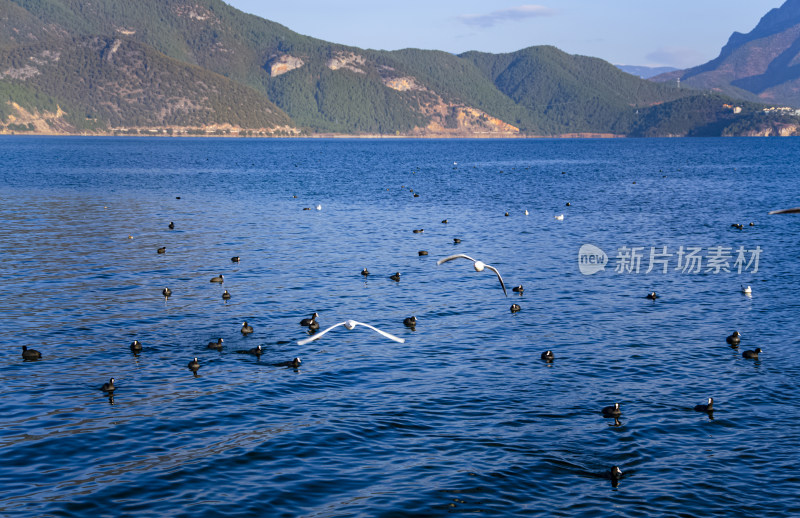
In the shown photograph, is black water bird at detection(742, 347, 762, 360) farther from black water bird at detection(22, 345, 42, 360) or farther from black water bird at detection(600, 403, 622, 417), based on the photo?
black water bird at detection(22, 345, 42, 360)

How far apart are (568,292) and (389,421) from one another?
20.4 metres

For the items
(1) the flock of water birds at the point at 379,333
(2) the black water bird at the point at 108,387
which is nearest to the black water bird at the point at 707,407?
(1) the flock of water birds at the point at 379,333

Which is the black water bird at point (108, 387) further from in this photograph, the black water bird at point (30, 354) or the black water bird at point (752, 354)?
the black water bird at point (752, 354)

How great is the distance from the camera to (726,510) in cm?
1777

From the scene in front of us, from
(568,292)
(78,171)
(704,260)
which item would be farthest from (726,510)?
(78,171)

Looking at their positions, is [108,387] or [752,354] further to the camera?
[752,354]

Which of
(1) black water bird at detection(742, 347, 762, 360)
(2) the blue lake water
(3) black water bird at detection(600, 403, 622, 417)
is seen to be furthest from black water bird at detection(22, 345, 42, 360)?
(1) black water bird at detection(742, 347, 762, 360)

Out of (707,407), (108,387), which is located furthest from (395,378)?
(707,407)

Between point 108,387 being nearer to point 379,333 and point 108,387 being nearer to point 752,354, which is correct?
point 379,333

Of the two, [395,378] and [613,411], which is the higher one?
[613,411]

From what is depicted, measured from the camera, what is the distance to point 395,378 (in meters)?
26.9

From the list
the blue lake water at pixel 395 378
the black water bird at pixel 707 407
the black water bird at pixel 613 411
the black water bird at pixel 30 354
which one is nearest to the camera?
the blue lake water at pixel 395 378

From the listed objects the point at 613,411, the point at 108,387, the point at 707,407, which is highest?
the point at 707,407

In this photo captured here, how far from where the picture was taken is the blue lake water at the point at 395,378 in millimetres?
18734
